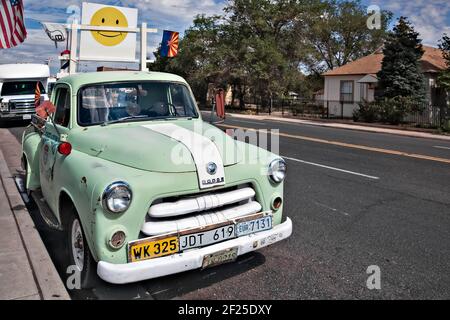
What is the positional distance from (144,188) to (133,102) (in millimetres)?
1764

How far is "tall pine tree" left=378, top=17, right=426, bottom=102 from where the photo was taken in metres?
24.3

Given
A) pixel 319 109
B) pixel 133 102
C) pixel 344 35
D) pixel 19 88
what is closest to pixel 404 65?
pixel 319 109

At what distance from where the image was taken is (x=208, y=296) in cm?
361

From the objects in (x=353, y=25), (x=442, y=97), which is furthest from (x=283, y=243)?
(x=353, y=25)

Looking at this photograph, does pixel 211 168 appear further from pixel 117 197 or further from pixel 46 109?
pixel 46 109

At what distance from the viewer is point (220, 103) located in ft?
16.9

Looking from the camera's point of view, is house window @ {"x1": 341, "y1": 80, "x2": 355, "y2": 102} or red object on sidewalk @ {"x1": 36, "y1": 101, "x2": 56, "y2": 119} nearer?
red object on sidewalk @ {"x1": 36, "y1": 101, "x2": 56, "y2": 119}

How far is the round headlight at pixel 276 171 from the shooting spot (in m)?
4.01

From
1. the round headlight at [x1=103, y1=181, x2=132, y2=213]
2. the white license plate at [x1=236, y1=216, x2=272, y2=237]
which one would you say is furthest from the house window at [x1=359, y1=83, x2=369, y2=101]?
the round headlight at [x1=103, y1=181, x2=132, y2=213]

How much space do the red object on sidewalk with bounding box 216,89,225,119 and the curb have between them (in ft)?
8.40

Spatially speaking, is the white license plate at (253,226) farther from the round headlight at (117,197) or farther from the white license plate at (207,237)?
the round headlight at (117,197)

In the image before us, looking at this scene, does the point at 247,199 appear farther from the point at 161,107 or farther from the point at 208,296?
the point at 161,107

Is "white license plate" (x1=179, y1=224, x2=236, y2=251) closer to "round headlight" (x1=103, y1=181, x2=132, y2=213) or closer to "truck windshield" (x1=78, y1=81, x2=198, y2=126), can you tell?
"round headlight" (x1=103, y1=181, x2=132, y2=213)
